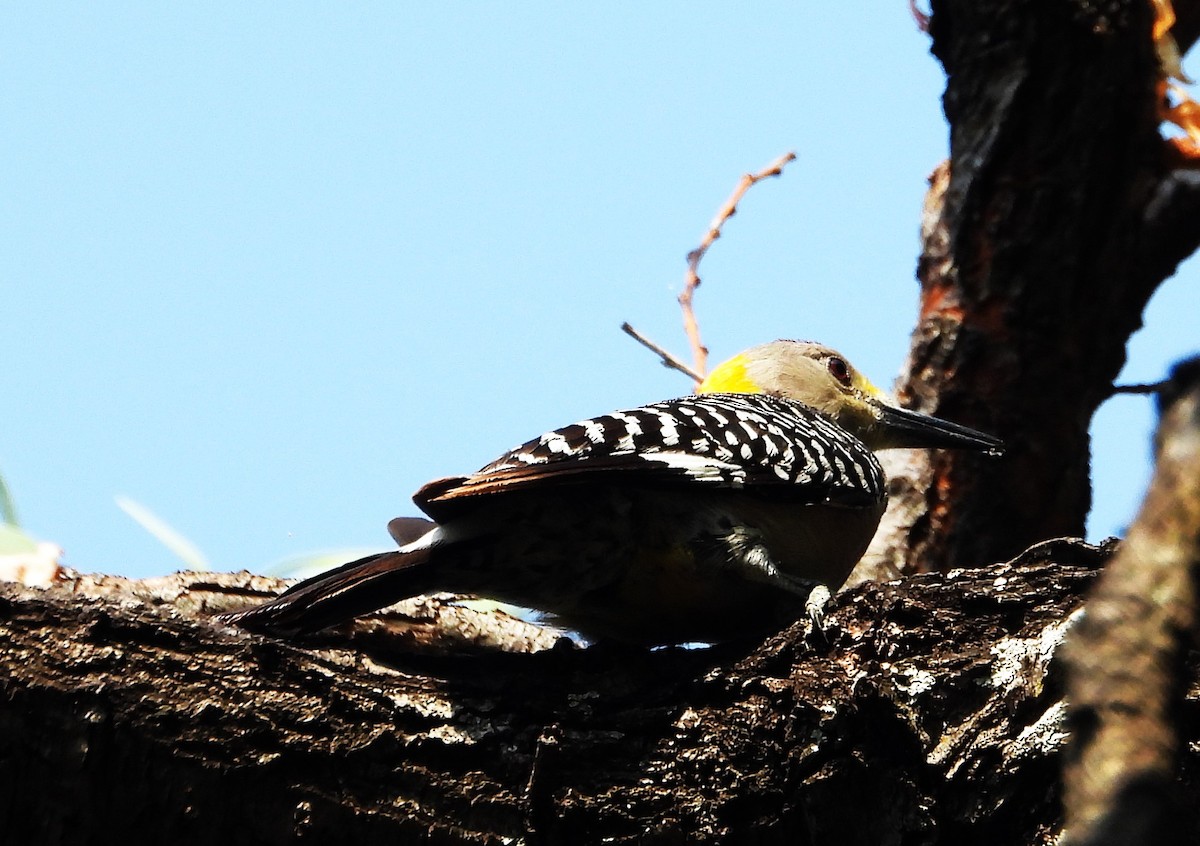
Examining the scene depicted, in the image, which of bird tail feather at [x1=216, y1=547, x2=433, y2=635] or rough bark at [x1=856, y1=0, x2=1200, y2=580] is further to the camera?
rough bark at [x1=856, y1=0, x2=1200, y2=580]

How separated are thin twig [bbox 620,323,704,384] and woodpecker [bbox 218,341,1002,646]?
1.43 metres

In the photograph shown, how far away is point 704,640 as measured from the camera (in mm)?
4648

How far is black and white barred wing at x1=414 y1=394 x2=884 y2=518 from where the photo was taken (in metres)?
3.87

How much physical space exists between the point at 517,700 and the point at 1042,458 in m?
3.42

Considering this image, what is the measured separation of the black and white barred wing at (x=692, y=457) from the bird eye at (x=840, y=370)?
133 centimetres

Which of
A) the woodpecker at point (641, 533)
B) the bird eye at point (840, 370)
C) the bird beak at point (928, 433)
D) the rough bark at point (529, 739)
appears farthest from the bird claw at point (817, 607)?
the bird eye at point (840, 370)

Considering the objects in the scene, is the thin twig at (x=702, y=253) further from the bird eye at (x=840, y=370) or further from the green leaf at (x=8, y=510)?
the green leaf at (x=8, y=510)

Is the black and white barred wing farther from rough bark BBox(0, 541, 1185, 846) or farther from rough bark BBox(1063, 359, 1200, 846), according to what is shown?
rough bark BBox(1063, 359, 1200, 846)

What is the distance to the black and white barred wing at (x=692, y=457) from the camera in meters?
3.87

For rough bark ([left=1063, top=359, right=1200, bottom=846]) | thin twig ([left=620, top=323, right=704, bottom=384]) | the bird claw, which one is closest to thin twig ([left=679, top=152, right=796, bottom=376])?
thin twig ([left=620, top=323, right=704, bottom=384])

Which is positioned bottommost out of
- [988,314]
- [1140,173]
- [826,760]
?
[826,760]

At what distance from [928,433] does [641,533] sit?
217 cm

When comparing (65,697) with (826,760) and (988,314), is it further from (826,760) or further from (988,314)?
(988,314)

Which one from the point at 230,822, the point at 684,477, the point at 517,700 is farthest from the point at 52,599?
the point at 684,477
